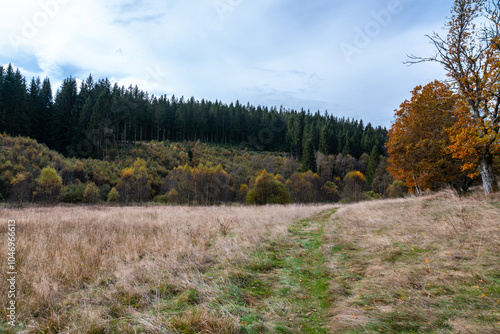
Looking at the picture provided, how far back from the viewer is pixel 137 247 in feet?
25.0

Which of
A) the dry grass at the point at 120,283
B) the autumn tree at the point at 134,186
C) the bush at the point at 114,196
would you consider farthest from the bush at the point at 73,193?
the dry grass at the point at 120,283

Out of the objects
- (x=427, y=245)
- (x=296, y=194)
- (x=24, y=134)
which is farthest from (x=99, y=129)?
(x=427, y=245)

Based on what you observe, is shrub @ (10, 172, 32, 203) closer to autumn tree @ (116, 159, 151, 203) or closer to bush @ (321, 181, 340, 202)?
autumn tree @ (116, 159, 151, 203)

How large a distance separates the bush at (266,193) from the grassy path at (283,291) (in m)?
33.6

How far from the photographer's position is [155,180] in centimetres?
5478

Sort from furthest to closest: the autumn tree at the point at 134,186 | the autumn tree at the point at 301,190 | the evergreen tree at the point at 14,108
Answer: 1. the evergreen tree at the point at 14,108
2. the autumn tree at the point at 301,190
3. the autumn tree at the point at 134,186

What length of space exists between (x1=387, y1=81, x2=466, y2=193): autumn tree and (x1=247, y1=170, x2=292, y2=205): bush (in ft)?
73.8

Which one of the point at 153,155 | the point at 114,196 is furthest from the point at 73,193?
the point at 153,155

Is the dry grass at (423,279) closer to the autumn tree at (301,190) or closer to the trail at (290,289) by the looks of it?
the trail at (290,289)

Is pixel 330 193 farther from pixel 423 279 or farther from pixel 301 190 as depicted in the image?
pixel 423 279

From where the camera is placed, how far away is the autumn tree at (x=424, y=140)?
57.7 ft

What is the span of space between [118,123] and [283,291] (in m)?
84.6

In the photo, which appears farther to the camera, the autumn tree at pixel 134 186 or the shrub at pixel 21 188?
the autumn tree at pixel 134 186

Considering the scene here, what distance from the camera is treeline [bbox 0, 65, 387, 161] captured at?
217 feet
